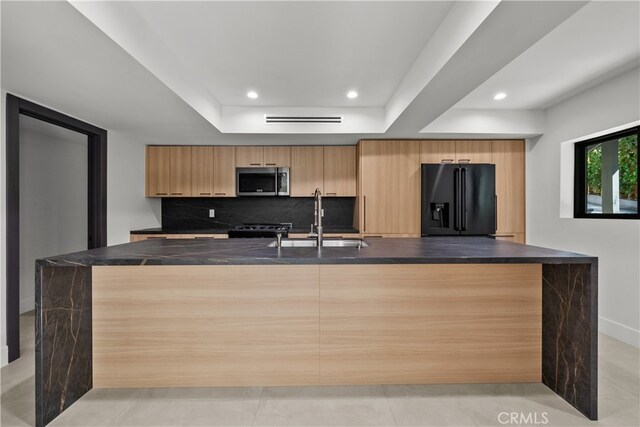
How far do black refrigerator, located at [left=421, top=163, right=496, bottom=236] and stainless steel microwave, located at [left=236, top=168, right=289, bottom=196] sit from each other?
188cm

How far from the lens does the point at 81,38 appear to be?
1.75m

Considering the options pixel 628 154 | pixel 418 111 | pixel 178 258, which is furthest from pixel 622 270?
pixel 178 258

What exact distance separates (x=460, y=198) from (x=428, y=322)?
2.51 meters

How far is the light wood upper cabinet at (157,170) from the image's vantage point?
4555 millimetres

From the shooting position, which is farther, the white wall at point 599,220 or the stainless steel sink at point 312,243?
the white wall at point 599,220

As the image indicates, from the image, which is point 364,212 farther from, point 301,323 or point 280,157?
point 301,323

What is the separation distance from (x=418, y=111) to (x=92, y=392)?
10.8 feet

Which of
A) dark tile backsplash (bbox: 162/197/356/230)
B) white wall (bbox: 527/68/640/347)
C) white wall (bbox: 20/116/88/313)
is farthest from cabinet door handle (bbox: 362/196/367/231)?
white wall (bbox: 20/116/88/313)

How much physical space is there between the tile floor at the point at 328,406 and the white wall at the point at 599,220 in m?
1.11

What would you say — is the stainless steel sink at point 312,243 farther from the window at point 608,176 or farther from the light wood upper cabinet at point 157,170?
the light wood upper cabinet at point 157,170

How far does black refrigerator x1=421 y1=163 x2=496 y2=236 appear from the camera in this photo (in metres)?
4.09

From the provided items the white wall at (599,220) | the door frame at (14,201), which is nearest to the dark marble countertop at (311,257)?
the door frame at (14,201)

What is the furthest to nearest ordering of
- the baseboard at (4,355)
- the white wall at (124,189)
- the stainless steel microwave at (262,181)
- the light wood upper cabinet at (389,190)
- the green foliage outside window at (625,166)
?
the stainless steel microwave at (262,181), the light wood upper cabinet at (389,190), the white wall at (124,189), the green foliage outside window at (625,166), the baseboard at (4,355)

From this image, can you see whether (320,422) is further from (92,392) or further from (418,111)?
(418,111)
